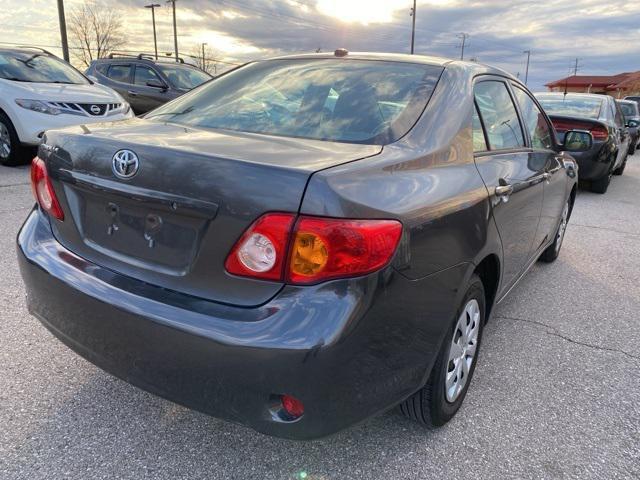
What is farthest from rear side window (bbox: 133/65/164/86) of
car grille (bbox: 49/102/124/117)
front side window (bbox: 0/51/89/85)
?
car grille (bbox: 49/102/124/117)

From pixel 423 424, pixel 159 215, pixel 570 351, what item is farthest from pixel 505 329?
pixel 159 215

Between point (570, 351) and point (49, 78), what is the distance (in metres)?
8.41

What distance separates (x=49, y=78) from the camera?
328 inches

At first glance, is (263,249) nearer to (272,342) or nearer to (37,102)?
(272,342)

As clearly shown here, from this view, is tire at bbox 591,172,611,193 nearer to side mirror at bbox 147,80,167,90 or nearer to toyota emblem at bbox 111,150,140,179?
side mirror at bbox 147,80,167,90

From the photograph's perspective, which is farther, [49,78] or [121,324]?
[49,78]

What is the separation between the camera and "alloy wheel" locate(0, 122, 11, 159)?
25.1 ft

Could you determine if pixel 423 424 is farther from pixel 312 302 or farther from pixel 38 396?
pixel 38 396

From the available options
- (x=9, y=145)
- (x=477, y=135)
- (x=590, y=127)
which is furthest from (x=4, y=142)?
(x=590, y=127)

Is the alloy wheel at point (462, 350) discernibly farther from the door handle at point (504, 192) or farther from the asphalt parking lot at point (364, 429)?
the door handle at point (504, 192)

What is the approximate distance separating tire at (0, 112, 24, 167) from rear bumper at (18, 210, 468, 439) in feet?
22.1

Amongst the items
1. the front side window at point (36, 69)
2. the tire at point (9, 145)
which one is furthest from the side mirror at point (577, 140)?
the front side window at point (36, 69)

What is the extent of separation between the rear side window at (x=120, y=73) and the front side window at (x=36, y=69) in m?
2.62

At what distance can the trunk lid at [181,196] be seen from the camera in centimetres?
162
